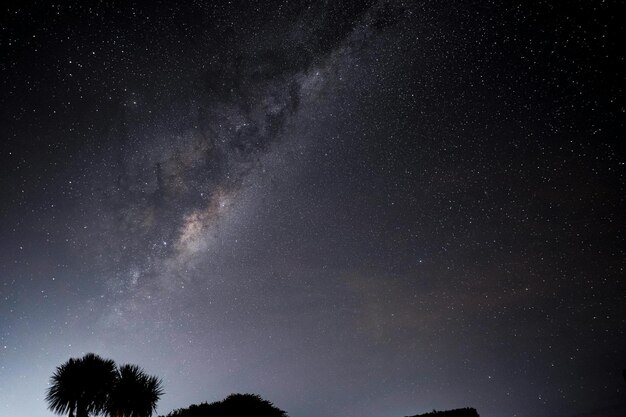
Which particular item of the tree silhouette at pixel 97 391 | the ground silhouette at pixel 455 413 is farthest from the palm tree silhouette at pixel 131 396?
the ground silhouette at pixel 455 413

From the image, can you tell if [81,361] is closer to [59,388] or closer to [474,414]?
[59,388]

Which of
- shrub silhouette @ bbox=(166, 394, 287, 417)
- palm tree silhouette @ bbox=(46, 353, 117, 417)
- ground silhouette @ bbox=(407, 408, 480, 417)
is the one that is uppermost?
palm tree silhouette @ bbox=(46, 353, 117, 417)

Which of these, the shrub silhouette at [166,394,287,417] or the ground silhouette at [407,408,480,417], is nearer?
the ground silhouette at [407,408,480,417]

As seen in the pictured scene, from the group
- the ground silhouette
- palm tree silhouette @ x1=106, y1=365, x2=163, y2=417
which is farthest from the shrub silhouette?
the ground silhouette

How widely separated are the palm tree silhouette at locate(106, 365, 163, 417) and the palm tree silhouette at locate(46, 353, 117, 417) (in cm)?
41

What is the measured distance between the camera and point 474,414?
56.8 ft

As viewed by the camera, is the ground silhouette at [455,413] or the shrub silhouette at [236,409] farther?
the shrub silhouette at [236,409]

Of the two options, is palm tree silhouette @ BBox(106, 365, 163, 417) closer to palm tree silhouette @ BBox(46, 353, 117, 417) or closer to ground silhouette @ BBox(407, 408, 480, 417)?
palm tree silhouette @ BBox(46, 353, 117, 417)

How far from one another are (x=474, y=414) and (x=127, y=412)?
18.0 meters

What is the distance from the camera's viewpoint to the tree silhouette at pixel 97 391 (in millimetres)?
19969

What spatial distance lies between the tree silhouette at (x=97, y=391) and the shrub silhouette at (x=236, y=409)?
3.02 m

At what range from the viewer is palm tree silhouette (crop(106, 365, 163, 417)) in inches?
803

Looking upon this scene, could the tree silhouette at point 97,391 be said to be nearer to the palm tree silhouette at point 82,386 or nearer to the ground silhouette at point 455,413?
the palm tree silhouette at point 82,386

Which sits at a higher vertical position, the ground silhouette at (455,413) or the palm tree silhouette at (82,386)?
the palm tree silhouette at (82,386)
